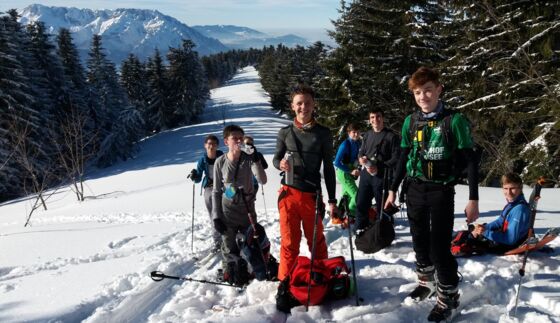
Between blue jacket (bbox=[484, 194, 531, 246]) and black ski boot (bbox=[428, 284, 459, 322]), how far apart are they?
78.4 inches

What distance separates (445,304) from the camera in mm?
3758

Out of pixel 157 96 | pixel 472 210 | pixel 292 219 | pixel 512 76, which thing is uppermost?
pixel 157 96

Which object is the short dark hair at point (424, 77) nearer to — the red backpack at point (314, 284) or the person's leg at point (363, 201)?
the red backpack at point (314, 284)

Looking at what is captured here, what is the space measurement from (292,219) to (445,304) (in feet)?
6.19

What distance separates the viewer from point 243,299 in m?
4.69

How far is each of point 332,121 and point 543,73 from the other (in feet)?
32.0

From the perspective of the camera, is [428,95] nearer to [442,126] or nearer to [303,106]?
[442,126]

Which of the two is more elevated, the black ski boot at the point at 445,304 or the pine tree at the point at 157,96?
the pine tree at the point at 157,96

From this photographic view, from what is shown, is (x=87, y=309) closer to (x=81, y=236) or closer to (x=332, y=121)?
(x=81, y=236)

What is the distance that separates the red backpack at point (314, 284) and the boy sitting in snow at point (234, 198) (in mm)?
1084

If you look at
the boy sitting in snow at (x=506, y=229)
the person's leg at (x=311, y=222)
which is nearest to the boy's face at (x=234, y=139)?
the person's leg at (x=311, y=222)

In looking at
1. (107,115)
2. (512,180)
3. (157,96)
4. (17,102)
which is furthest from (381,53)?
(157,96)

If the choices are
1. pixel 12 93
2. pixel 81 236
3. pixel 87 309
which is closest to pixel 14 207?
pixel 12 93

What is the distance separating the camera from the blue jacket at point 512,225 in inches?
202
